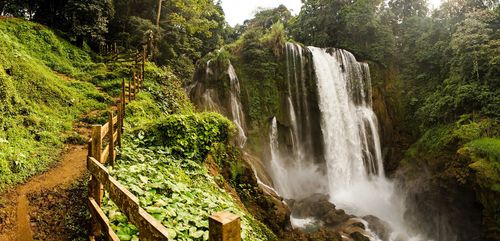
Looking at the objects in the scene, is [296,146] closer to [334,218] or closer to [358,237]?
[334,218]

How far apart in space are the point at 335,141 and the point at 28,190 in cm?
1637

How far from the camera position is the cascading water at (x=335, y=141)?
17.2 metres

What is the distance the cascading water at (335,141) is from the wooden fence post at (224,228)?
14779mm

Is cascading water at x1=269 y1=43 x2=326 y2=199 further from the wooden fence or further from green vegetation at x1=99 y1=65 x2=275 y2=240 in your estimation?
the wooden fence

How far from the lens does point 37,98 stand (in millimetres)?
9562

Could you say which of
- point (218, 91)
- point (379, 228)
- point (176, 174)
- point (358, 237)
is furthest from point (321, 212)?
point (176, 174)

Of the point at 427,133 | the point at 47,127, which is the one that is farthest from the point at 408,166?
the point at 47,127

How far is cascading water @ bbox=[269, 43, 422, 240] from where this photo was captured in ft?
56.5

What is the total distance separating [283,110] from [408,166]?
771 centimetres

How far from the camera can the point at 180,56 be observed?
72.9ft

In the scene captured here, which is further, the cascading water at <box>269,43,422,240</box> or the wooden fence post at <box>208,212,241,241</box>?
the cascading water at <box>269,43,422,240</box>

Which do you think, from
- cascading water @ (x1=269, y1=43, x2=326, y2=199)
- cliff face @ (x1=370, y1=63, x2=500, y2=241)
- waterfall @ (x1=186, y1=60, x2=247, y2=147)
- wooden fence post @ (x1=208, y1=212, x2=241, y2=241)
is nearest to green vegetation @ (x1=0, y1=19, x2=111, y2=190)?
waterfall @ (x1=186, y1=60, x2=247, y2=147)

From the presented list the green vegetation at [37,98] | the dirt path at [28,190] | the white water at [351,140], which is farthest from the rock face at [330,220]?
the green vegetation at [37,98]

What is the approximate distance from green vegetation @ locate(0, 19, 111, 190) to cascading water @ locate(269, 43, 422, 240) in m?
9.88
